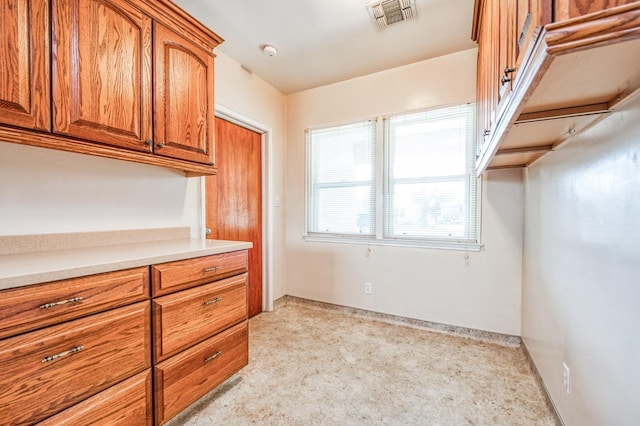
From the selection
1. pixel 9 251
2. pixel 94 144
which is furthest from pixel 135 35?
pixel 9 251

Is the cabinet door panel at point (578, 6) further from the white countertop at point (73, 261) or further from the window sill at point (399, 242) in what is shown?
the window sill at point (399, 242)

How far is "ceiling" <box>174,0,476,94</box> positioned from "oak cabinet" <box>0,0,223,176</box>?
0.35m

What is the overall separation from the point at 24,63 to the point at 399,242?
9.01 ft

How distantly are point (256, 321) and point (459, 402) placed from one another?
190 cm

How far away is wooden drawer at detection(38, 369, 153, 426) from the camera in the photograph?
3.41 ft

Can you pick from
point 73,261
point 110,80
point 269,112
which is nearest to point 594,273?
point 73,261

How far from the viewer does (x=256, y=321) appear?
282 centimetres

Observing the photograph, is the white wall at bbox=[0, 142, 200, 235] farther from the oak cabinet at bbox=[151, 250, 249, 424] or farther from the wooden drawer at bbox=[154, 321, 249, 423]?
the wooden drawer at bbox=[154, 321, 249, 423]

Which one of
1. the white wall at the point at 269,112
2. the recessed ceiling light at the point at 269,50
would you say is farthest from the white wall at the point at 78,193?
the recessed ceiling light at the point at 269,50

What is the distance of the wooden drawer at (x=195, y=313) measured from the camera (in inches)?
52.5

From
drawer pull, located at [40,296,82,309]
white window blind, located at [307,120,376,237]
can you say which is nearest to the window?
white window blind, located at [307,120,376,237]

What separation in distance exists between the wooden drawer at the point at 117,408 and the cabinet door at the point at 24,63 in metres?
1.14

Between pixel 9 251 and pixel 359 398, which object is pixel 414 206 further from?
pixel 9 251

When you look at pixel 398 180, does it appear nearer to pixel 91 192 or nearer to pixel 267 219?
pixel 267 219
